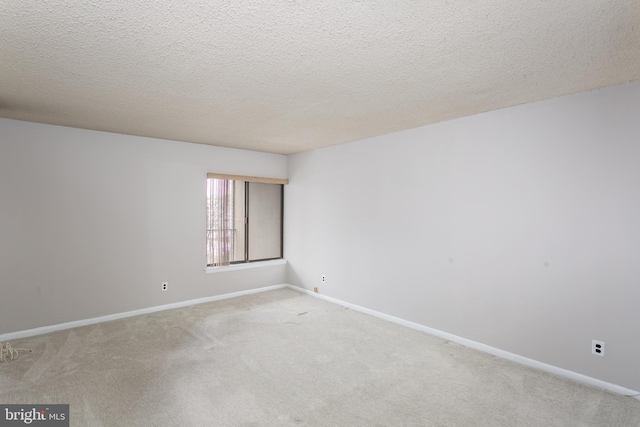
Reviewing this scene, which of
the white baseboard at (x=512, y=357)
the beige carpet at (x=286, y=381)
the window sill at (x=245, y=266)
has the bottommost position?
the beige carpet at (x=286, y=381)

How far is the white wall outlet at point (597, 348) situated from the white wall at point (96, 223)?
443 cm

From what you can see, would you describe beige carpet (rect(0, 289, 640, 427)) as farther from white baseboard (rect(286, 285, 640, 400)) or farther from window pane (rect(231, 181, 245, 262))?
window pane (rect(231, 181, 245, 262))

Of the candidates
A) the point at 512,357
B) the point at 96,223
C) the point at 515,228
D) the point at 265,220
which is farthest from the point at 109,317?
the point at 515,228

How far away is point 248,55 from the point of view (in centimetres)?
205

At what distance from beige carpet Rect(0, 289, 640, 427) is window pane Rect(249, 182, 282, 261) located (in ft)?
6.58

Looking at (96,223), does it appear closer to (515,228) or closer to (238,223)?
(238,223)

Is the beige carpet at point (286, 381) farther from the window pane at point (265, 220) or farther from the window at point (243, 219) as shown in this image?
the window pane at point (265, 220)

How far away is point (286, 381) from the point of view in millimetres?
2719

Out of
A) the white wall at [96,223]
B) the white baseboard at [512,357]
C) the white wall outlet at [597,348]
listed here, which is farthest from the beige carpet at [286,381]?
the white wall at [96,223]

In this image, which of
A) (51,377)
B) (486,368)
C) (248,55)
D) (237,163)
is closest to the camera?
(248,55)

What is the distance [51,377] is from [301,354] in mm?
2103

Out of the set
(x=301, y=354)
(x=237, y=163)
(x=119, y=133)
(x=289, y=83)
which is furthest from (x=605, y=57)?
(x=119, y=133)

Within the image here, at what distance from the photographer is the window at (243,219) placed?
5.22 meters

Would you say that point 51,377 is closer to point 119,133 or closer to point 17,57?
point 17,57
